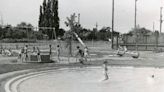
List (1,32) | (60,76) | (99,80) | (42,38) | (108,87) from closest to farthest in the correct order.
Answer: (108,87) → (99,80) → (60,76) → (42,38) → (1,32)

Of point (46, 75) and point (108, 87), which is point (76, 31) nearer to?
point (46, 75)

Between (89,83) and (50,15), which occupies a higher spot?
(50,15)

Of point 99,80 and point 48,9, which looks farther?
point 48,9

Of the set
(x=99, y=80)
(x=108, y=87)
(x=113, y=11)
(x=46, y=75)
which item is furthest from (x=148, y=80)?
(x=113, y=11)

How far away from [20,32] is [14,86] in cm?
6626

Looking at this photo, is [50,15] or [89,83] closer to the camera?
[89,83]

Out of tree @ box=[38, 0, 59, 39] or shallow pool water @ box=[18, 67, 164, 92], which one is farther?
tree @ box=[38, 0, 59, 39]

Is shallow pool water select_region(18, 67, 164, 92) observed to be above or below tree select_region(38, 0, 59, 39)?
below

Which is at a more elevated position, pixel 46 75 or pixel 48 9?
pixel 48 9

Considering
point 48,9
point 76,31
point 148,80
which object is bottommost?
point 148,80

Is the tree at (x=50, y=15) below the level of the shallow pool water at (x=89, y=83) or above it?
above

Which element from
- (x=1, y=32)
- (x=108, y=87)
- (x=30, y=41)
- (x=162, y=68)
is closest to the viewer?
(x=108, y=87)

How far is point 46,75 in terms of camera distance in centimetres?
2644

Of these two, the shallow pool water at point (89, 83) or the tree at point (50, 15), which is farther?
the tree at point (50, 15)
